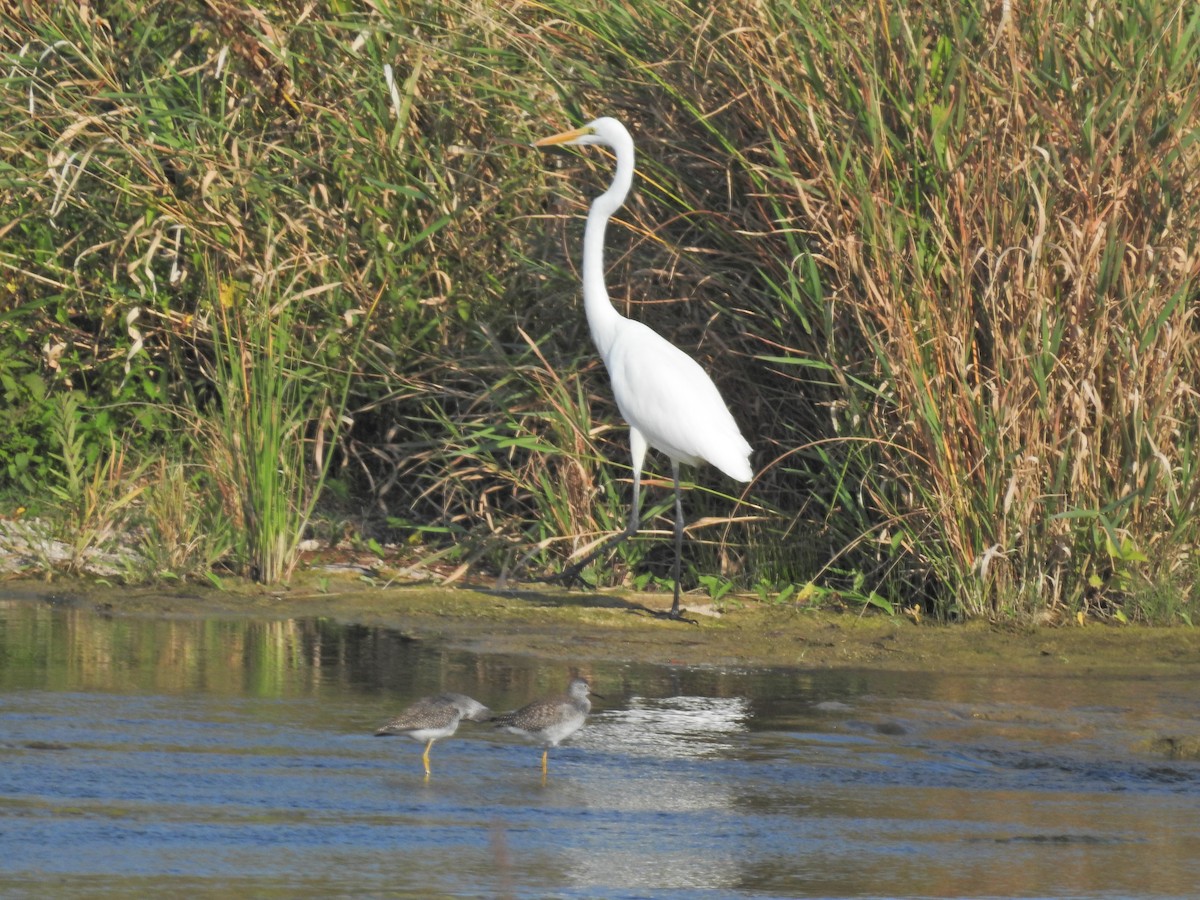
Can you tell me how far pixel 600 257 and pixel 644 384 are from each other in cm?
76

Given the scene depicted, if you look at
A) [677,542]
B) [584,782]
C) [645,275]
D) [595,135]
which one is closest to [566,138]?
[595,135]

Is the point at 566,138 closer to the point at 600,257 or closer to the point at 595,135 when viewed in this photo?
Result: the point at 595,135

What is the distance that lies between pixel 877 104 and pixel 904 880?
4.46 m

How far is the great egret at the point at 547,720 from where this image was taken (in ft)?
17.5

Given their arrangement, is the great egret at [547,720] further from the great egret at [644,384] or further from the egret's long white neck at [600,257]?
the egret's long white neck at [600,257]

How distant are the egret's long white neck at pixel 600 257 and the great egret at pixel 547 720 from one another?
338 centimetres

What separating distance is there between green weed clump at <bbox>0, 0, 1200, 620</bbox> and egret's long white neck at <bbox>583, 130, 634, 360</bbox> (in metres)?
0.35

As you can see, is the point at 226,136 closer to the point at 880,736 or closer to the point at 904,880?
the point at 880,736

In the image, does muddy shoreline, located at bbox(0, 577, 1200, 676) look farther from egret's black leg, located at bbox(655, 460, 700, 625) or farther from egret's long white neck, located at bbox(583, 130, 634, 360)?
egret's long white neck, located at bbox(583, 130, 634, 360)

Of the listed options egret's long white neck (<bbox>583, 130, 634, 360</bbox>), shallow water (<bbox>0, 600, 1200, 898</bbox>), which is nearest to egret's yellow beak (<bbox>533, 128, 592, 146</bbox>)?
egret's long white neck (<bbox>583, 130, 634, 360</bbox>)

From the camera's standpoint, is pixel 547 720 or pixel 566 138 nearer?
pixel 547 720

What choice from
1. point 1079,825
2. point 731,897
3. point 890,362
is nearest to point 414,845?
point 731,897

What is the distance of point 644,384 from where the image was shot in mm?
8281

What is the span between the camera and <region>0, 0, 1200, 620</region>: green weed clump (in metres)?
7.82
